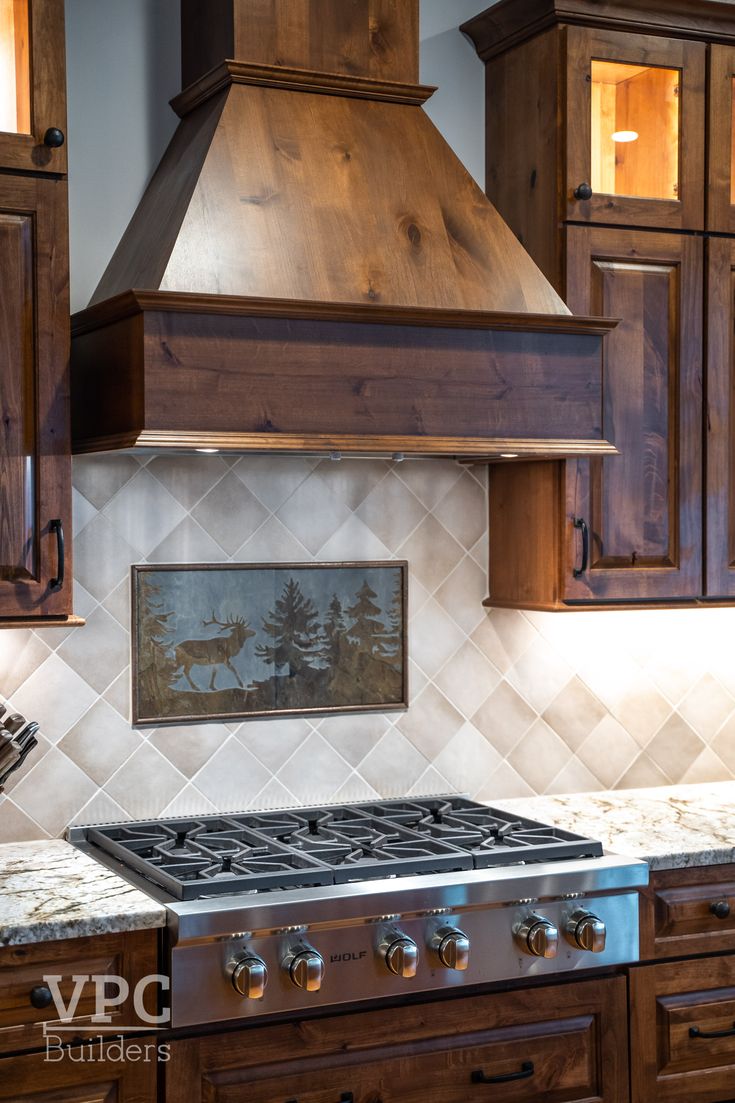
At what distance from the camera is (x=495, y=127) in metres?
3.26

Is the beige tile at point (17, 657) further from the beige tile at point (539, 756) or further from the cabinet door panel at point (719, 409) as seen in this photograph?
the cabinet door panel at point (719, 409)

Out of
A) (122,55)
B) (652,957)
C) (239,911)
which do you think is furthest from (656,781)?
(122,55)

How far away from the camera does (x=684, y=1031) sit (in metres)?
2.76

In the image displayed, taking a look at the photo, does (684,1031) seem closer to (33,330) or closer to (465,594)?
(465,594)

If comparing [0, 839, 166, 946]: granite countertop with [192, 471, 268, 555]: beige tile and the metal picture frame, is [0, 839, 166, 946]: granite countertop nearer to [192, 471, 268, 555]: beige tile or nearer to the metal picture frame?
the metal picture frame

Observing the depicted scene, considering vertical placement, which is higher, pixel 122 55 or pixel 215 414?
pixel 122 55

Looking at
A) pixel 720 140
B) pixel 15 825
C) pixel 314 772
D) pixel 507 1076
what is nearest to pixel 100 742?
pixel 15 825

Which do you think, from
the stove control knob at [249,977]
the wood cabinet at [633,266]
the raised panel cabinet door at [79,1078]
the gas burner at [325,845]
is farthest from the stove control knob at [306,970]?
the wood cabinet at [633,266]

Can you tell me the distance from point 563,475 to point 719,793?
1.00 meters

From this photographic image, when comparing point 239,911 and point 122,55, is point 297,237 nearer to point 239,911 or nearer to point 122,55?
point 122,55

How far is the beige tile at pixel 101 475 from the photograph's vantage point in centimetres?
291

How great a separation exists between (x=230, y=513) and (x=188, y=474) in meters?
0.13

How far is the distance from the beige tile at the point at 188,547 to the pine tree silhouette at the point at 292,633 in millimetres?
186

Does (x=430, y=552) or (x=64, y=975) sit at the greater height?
(x=430, y=552)
